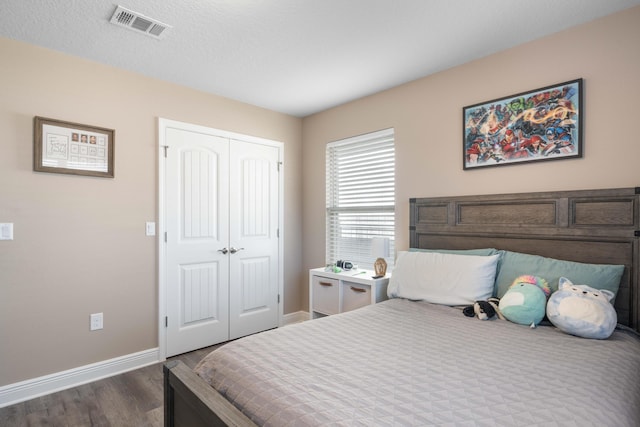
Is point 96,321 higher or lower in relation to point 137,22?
lower

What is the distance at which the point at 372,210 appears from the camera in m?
3.42

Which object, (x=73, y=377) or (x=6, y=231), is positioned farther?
(x=73, y=377)

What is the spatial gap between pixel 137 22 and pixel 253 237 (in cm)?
215

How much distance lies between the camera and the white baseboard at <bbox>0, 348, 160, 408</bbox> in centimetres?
230

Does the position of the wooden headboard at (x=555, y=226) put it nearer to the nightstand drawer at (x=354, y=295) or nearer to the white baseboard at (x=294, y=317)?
the nightstand drawer at (x=354, y=295)

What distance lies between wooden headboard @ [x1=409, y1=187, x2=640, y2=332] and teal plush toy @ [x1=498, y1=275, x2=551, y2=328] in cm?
38

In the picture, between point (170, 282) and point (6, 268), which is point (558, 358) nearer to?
point (170, 282)

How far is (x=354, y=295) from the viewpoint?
117 inches

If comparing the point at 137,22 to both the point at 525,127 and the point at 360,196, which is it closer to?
the point at 360,196

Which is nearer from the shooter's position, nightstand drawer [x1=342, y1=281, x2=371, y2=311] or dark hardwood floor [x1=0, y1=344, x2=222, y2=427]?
dark hardwood floor [x1=0, y1=344, x2=222, y2=427]

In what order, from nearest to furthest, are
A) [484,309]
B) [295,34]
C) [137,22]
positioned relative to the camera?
[484,309]
[137,22]
[295,34]

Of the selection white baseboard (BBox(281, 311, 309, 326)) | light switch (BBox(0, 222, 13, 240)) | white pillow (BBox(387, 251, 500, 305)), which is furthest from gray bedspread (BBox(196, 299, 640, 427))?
white baseboard (BBox(281, 311, 309, 326))

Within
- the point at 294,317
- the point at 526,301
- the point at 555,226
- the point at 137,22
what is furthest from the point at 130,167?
the point at 555,226

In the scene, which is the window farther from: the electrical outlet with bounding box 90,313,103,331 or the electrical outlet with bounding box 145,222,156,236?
the electrical outlet with bounding box 90,313,103,331
